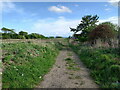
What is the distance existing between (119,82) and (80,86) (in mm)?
1658

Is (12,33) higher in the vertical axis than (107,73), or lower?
higher

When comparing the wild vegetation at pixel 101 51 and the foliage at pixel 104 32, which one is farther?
the foliage at pixel 104 32

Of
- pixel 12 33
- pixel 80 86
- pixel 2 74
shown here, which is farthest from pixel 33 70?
pixel 12 33

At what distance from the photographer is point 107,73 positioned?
551cm

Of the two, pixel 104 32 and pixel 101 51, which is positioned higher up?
pixel 104 32

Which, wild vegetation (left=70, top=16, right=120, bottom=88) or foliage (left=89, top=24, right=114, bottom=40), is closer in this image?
wild vegetation (left=70, top=16, right=120, bottom=88)

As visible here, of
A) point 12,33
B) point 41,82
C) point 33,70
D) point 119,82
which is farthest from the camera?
point 12,33

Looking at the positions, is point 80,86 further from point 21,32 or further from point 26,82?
point 21,32

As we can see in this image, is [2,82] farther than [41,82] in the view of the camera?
No

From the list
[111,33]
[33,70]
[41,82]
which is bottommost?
[41,82]

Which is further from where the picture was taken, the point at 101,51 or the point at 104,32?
the point at 104,32

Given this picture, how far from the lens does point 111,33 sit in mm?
14664

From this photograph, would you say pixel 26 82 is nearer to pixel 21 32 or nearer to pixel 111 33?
pixel 111 33

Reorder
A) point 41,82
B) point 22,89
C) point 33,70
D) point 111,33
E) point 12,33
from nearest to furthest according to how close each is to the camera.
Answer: point 22,89
point 41,82
point 33,70
point 111,33
point 12,33
